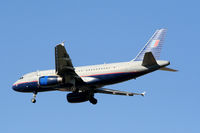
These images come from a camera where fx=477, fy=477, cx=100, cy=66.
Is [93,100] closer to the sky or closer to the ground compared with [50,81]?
closer to the ground

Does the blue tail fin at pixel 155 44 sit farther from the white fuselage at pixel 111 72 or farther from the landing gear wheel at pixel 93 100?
the landing gear wheel at pixel 93 100

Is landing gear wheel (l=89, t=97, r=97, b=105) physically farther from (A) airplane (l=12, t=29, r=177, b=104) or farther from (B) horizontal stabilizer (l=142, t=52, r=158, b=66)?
(B) horizontal stabilizer (l=142, t=52, r=158, b=66)

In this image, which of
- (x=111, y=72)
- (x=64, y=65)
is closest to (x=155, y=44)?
(x=111, y=72)

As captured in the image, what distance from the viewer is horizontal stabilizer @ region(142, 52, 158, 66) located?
5182cm

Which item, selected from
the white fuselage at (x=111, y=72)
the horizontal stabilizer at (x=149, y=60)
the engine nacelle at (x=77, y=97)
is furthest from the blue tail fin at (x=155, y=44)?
the engine nacelle at (x=77, y=97)

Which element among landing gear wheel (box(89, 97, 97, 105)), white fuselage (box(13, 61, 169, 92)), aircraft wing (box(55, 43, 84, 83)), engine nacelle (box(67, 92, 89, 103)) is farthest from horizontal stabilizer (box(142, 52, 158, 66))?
landing gear wheel (box(89, 97, 97, 105))

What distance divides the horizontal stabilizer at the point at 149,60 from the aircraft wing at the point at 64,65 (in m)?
7.66

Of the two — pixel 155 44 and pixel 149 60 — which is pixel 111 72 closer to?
pixel 149 60

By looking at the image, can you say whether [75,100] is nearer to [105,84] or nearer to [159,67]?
[105,84]

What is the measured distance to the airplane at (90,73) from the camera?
174 feet

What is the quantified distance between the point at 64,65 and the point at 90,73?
13.1 feet

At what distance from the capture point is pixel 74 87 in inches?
2208

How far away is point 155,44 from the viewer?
185ft

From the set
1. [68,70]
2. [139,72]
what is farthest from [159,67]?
[68,70]
